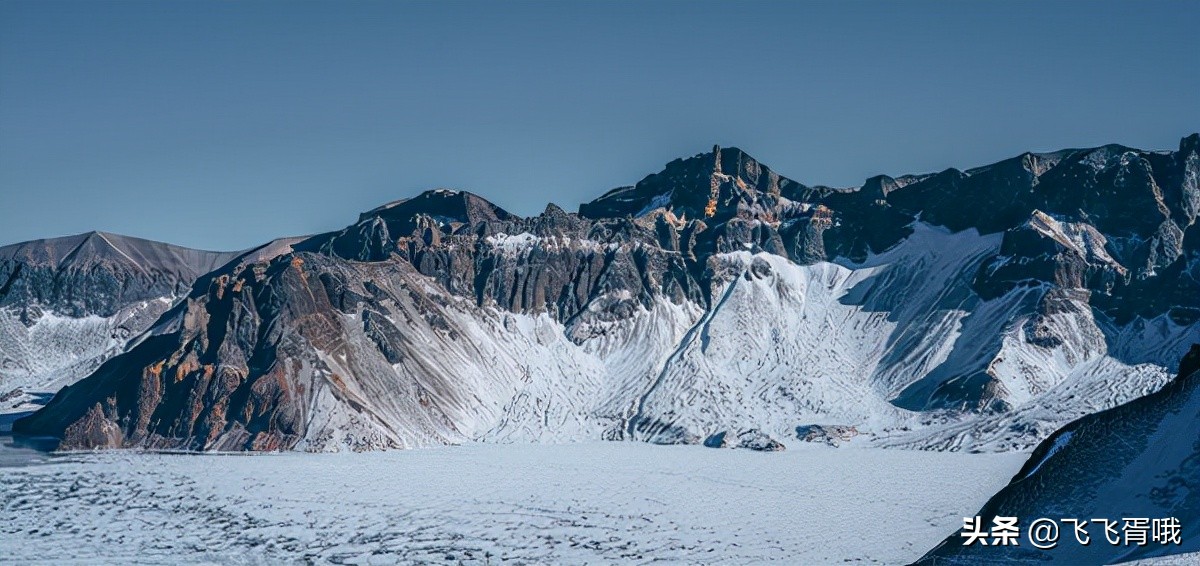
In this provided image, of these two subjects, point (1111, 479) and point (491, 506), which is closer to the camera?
point (1111, 479)

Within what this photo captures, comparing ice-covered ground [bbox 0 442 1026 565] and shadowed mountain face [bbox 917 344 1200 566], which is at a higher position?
shadowed mountain face [bbox 917 344 1200 566]

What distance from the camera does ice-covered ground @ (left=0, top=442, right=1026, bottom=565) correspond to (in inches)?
3952

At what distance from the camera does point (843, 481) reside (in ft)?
448

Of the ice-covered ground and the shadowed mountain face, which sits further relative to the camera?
the ice-covered ground

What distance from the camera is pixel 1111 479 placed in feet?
213

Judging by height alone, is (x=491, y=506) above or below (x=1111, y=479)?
below

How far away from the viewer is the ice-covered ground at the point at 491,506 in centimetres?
10038

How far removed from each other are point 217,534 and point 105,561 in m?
11.8

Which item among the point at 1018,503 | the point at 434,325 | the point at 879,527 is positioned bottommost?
the point at 879,527

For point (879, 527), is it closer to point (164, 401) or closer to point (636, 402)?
point (636, 402)

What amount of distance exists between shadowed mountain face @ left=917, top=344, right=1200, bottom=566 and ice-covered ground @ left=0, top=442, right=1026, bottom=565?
107 feet

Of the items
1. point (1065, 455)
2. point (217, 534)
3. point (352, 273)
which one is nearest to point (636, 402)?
point (352, 273)

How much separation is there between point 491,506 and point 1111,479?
67515mm

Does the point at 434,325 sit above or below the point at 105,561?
above
